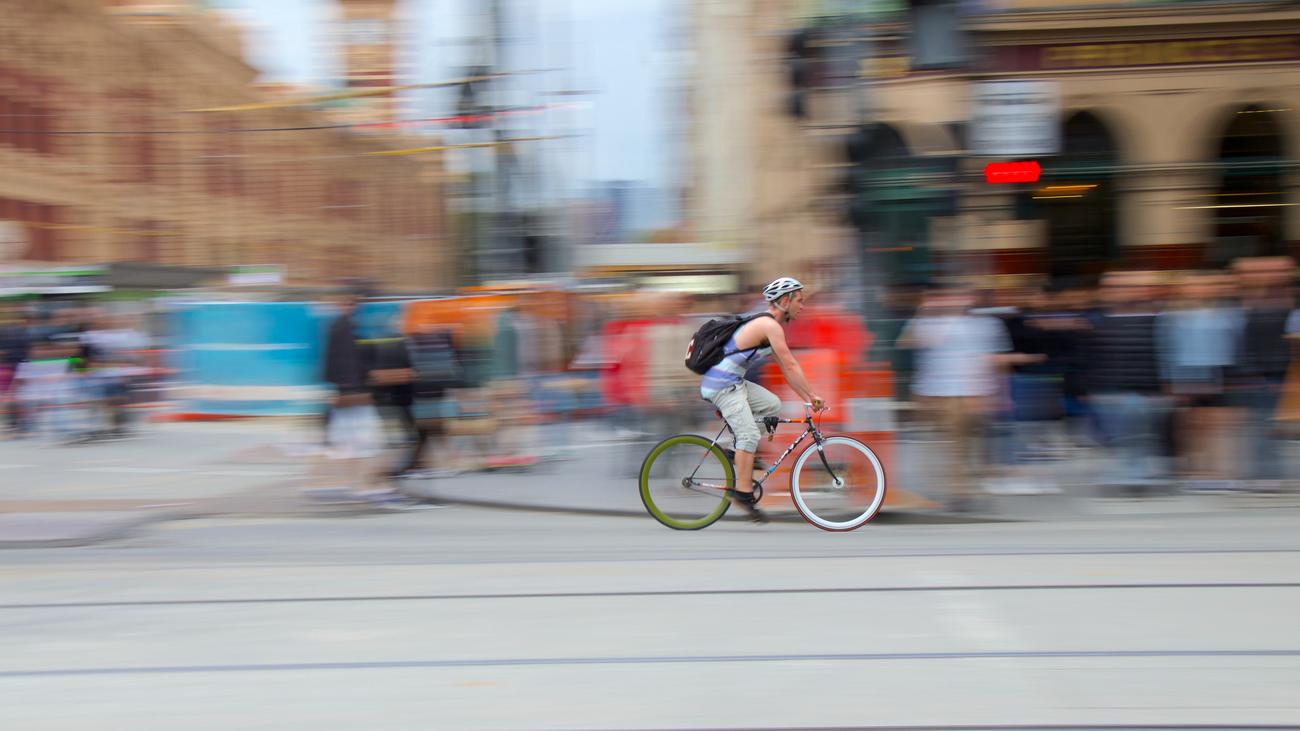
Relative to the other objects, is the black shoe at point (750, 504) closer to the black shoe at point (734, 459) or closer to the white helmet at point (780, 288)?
the black shoe at point (734, 459)

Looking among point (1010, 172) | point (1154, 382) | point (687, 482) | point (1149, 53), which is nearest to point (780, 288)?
point (687, 482)

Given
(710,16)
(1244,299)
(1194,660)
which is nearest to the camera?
(1194,660)

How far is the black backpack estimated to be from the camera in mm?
8188

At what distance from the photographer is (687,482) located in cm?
839

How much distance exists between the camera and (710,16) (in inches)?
1837

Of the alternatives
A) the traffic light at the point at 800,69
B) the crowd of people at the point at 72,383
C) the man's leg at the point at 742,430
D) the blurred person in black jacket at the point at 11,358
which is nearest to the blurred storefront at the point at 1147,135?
the traffic light at the point at 800,69

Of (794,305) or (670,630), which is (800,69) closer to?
(794,305)

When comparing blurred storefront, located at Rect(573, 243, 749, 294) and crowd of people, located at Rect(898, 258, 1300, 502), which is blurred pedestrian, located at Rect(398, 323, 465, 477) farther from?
blurred storefront, located at Rect(573, 243, 749, 294)

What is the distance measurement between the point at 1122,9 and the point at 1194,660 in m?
15.0

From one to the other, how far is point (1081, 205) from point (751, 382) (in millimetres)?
11768

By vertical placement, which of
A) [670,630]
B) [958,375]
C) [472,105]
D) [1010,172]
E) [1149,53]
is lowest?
[670,630]

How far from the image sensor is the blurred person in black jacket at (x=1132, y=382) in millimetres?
9750

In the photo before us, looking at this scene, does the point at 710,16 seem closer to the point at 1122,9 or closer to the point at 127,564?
the point at 1122,9

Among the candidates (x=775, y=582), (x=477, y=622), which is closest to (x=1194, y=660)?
(x=775, y=582)
